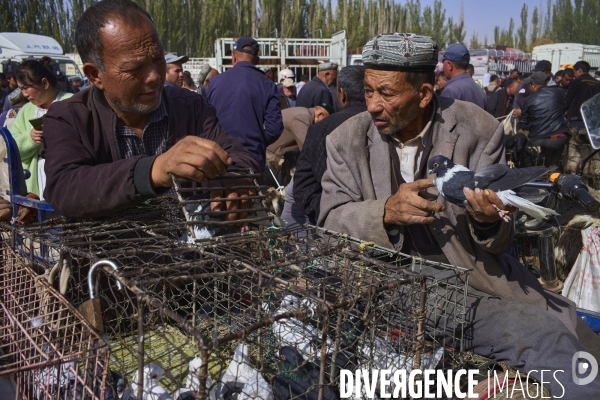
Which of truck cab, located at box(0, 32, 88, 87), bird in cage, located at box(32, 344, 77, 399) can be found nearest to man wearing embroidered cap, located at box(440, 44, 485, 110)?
bird in cage, located at box(32, 344, 77, 399)

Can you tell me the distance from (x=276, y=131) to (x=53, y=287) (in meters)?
3.16

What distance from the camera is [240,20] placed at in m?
Answer: 31.0

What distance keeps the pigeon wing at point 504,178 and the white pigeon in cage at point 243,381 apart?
958 millimetres

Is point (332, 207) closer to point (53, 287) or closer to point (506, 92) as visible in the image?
point (53, 287)

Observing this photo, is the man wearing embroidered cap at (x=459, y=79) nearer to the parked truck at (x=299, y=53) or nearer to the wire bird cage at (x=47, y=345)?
the wire bird cage at (x=47, y=345)

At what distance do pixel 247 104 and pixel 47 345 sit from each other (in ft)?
10.3

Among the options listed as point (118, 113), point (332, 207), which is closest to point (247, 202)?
point (332, 207)

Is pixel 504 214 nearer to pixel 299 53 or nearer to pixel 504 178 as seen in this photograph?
pixel 504 178

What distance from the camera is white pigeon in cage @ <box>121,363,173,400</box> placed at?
1.36 meters

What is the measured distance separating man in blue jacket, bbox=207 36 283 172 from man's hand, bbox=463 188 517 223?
8.60ft

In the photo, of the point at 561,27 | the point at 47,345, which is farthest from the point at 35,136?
the point at 561,27

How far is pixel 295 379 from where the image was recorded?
1.47 m

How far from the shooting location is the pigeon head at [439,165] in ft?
6.05

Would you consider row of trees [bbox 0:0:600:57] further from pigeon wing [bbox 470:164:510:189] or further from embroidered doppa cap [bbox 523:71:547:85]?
pigeon wing [bbox 470:164:510:189]
